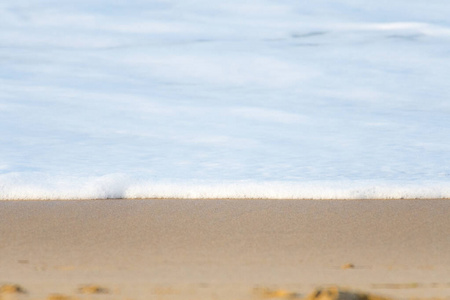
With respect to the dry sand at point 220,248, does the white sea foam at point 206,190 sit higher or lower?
lower

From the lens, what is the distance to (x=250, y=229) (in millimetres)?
3408

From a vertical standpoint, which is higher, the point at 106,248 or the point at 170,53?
the point at 106,248

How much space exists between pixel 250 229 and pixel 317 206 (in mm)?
872

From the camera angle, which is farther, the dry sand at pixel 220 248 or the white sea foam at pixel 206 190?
the white sea foam at pixel 206 190

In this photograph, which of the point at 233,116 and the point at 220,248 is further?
the point at 233,116

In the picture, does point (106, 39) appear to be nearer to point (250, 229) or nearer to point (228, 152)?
point (228, 152)

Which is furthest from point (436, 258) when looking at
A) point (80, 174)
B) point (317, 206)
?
point (80, 174)

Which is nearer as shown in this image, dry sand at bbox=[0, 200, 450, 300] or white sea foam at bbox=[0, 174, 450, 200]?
dry sand at bbox=[0, 200, 450, 300]

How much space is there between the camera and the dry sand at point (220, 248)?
84.9 inches

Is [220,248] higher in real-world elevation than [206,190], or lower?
higher

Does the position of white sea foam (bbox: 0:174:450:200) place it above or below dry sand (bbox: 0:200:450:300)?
below

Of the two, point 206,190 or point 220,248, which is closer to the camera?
point 220,248

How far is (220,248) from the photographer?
117 inches

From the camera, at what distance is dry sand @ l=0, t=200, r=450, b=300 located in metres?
2.16
